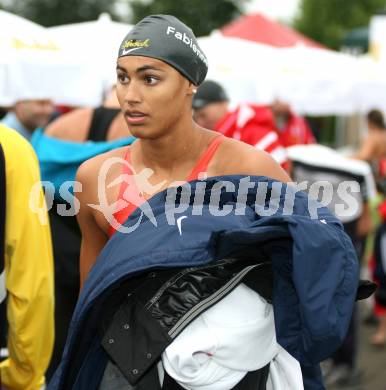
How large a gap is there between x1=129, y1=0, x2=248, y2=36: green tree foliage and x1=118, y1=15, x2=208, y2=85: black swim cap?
1323 inches

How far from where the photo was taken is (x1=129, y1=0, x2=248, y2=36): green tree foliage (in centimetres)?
3662

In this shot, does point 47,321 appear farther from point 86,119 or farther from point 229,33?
point 229,33

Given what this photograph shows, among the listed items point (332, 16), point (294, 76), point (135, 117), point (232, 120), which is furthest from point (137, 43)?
point (332, 16)

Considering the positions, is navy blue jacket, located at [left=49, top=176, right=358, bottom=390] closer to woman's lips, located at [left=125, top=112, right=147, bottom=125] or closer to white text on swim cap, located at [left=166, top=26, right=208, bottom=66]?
woman's lips, located at [left=125, top=112, right=147, bottom=125]

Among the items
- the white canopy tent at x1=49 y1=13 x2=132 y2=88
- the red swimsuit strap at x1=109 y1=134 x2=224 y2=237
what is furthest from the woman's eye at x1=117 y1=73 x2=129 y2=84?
the white canopy tent at x1=49 y1=13 x2=132 y2=88

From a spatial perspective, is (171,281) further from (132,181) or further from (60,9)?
(60,9)

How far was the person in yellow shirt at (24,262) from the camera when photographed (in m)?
2.95

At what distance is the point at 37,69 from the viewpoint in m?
5.75

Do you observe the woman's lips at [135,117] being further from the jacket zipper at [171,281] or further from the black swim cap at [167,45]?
the jacket zipper at [171,281]

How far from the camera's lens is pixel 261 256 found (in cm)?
227

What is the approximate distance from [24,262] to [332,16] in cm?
4881

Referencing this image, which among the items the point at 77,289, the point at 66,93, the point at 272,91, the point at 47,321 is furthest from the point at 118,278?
the point at 272,91

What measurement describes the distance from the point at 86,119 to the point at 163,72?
2.01m

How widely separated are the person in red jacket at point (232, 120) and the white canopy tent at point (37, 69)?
1.13 m
